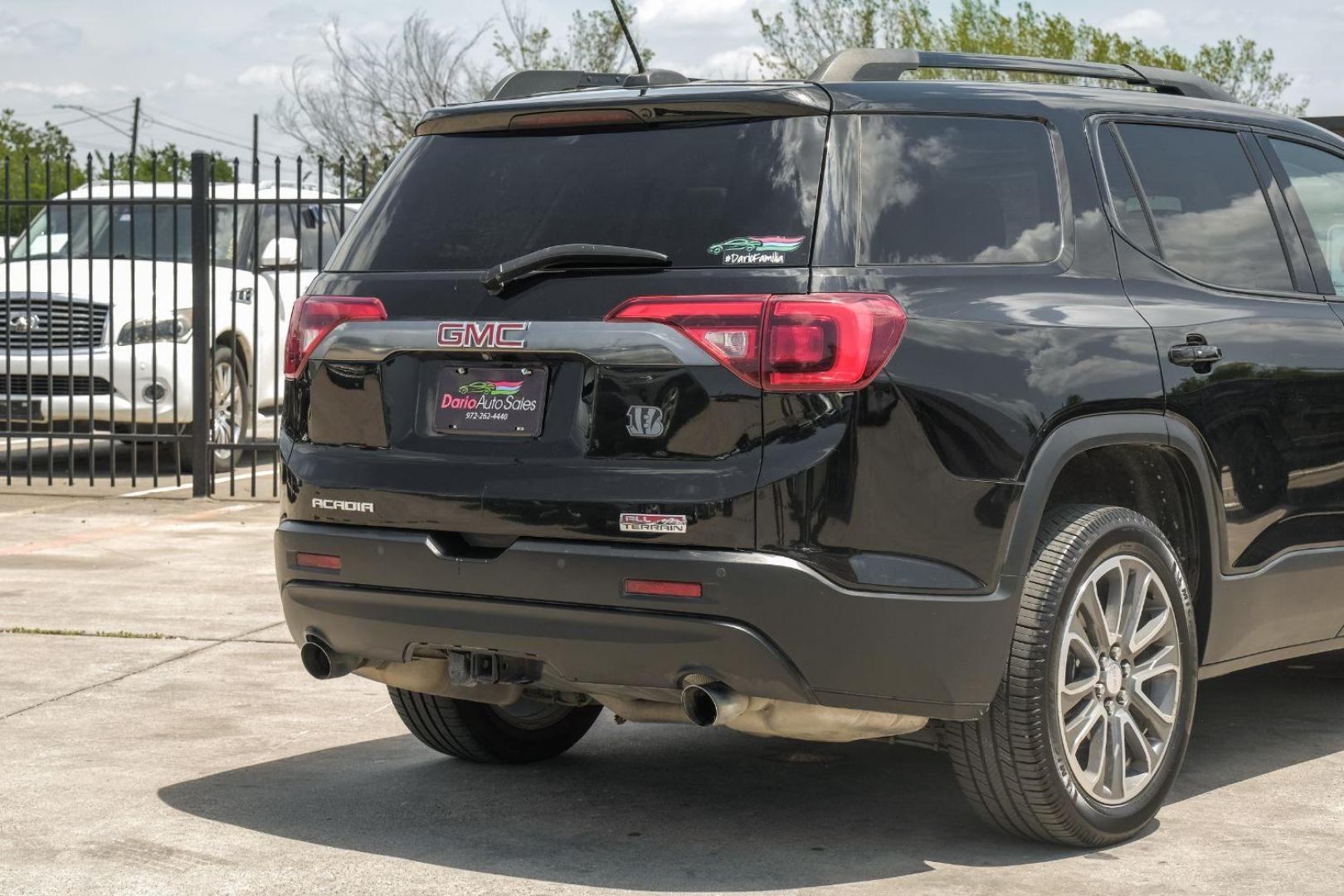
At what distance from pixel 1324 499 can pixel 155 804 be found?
3.32 meters

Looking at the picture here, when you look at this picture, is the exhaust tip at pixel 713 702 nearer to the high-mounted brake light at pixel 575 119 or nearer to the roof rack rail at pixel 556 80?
the high-mounted brake light at pixel 575 119

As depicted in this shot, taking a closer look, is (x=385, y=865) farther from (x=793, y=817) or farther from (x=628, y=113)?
(x=628, y=113)

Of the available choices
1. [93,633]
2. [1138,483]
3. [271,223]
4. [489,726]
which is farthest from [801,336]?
[271,223]

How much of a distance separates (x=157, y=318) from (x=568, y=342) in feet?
30.3

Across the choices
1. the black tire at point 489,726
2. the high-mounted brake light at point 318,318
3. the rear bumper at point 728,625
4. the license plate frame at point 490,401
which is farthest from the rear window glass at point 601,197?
the black tire at point 489,726

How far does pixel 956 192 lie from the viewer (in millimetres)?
4496

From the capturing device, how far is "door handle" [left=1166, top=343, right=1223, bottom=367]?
4750 mm

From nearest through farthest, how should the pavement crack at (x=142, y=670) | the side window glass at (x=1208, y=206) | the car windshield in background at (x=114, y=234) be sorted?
the side window glass at (x=1208, y=206), the pavement crack at (x=142, y=670), the car windshield in background at (x=114, y=234)

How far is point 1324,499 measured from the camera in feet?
17.3

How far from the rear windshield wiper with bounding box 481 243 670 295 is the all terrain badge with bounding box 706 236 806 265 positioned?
148mm

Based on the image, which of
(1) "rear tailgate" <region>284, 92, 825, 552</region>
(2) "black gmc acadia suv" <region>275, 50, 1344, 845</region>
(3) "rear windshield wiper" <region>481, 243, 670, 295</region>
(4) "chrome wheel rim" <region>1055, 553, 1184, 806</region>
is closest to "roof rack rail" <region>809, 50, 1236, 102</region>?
(2) "black gmc acadia suv" <region>275, 50, 1344, 845</region>

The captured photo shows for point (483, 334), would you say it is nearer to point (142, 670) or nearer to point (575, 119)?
point (575, 119)

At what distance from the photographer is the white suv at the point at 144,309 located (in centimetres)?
1227

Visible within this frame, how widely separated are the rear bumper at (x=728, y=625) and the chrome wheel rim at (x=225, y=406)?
8.27 m
